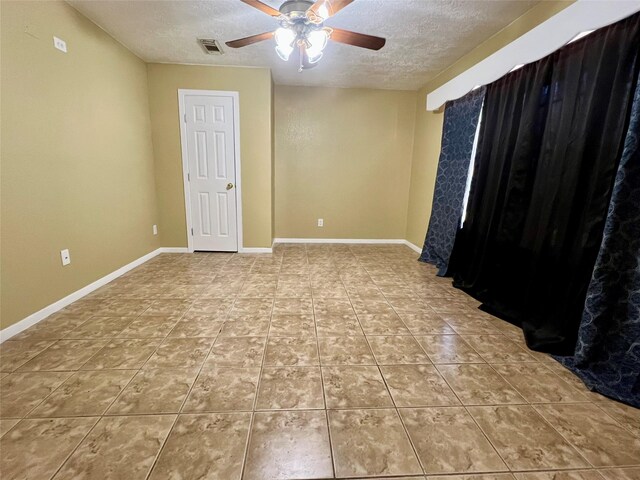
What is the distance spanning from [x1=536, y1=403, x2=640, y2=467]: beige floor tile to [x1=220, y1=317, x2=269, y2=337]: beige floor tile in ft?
5.55

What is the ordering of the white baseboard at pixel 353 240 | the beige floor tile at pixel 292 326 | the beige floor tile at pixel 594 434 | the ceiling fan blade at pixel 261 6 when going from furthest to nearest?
the white baseboard at pixel 353 240 → the beige floor tile at pixel 292 326 → the ceiling fan blade at pixel 261 6 → the beige floor tile at pixel 594 434

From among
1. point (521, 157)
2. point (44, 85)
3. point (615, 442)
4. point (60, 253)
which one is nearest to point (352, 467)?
point (615, 442)

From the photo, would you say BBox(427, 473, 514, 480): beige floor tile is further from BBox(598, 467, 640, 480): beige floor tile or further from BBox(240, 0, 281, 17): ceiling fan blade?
BBox(240, 0, 281, 17): ceiling fan blade

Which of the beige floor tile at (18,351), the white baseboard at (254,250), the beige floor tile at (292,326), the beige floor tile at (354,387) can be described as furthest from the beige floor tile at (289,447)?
the white baseboard at (254,250)

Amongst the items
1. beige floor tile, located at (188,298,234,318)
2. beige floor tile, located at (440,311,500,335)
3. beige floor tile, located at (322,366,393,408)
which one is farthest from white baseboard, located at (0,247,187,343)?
beige floor tile, located at (440,311,500,335)

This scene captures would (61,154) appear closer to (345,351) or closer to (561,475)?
(345,351)

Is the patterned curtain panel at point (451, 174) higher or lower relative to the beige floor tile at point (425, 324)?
higher

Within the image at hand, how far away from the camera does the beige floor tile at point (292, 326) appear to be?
82.1 inches

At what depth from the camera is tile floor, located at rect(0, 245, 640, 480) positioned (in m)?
1.15

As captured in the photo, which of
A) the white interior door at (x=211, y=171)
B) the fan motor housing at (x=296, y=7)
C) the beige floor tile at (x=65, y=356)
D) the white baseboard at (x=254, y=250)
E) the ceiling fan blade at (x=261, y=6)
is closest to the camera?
the beige floor tile at (x=65, y=356)

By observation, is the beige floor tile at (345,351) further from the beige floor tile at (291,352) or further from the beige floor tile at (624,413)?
the beige floor tile at (624,413)

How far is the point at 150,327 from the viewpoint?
212 centimetres

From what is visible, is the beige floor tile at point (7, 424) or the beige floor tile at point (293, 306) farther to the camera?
the beige floor tile at point (293, 306)

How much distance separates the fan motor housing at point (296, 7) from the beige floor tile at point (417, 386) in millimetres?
2332
